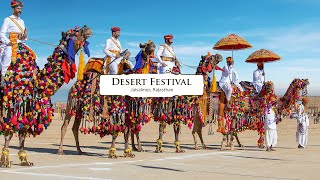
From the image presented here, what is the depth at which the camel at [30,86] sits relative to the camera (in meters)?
11.4

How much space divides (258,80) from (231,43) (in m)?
1.65

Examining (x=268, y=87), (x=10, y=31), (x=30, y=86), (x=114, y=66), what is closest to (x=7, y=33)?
(x=10, y=31)

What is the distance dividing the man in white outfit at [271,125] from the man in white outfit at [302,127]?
5.56 feet

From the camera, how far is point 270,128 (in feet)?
58.4

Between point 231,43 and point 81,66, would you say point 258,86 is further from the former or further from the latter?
point 81,66

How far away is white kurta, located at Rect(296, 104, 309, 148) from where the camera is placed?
19.3 meters

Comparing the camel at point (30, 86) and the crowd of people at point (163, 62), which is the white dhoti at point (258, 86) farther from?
the camel at point (30, 86)

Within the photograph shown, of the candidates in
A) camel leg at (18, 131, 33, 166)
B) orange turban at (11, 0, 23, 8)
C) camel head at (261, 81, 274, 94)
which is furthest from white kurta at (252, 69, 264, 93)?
orange turban at (11, 0, 23, 8)

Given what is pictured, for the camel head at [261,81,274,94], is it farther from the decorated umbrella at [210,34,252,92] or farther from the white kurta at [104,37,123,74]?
the white kurta at [104,37,123,74]

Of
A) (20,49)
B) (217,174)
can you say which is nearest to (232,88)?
(217,174)

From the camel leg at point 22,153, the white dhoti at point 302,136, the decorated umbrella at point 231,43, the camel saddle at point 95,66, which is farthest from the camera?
the decorated umbrella at point 231,43

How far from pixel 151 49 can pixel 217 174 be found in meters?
4.82

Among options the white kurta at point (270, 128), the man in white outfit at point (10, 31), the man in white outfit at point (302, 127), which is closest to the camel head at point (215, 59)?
the white kurta at point (270, 128)

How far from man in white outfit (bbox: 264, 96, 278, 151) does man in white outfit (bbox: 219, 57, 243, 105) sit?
1.43 meters
